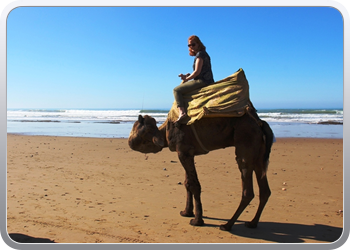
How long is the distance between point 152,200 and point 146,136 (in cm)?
189

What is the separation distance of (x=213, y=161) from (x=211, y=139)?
6.31 metres

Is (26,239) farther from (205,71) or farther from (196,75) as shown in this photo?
(205,71)

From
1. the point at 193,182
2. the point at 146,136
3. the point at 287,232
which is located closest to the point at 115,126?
the point at 146,136

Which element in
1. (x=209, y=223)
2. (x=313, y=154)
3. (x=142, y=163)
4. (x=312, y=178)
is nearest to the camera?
(x=209, y=223)

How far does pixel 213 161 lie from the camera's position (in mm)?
11102

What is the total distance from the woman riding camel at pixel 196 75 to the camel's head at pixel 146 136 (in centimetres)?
58

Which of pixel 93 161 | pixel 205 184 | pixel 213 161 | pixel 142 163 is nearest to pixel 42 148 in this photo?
pixel 93 161

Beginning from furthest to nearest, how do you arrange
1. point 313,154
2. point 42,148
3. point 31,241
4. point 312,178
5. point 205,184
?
1. point 42,148
2. point 313,154
3. point 312,178
4. point 205,184
5. point 31,241

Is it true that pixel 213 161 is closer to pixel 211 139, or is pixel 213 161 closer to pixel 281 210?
pixel 281 210

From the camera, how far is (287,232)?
4.97 metres

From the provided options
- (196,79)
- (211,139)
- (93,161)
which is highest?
(196,79)

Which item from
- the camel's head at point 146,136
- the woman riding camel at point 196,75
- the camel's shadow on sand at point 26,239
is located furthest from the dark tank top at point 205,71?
the camel's shadow on sand at point 26,239

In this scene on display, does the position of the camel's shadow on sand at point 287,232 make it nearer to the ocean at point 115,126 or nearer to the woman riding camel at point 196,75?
the woman riding camel at point 196,75

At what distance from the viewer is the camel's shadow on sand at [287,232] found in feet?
15.5
